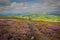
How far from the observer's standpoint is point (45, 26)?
1.83 metres

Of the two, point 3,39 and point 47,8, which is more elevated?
point 47,8

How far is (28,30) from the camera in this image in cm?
182

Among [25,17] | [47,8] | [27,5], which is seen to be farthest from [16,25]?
[47,8]

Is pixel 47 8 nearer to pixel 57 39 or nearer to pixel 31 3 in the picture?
pixel 31 3

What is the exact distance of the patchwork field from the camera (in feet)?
5.86

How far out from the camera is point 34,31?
1805 mm

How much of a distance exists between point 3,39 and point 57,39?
0.72 m

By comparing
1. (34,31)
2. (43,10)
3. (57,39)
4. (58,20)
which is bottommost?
(57,39)

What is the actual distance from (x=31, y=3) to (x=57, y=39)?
0.61 m

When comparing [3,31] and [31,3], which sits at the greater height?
[31,3]

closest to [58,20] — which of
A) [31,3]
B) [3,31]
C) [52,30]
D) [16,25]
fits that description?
[52,30]

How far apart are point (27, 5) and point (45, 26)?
1.27 feet

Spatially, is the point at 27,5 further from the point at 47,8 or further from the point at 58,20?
the point at 58,20

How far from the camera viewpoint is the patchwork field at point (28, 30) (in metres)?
1.79
